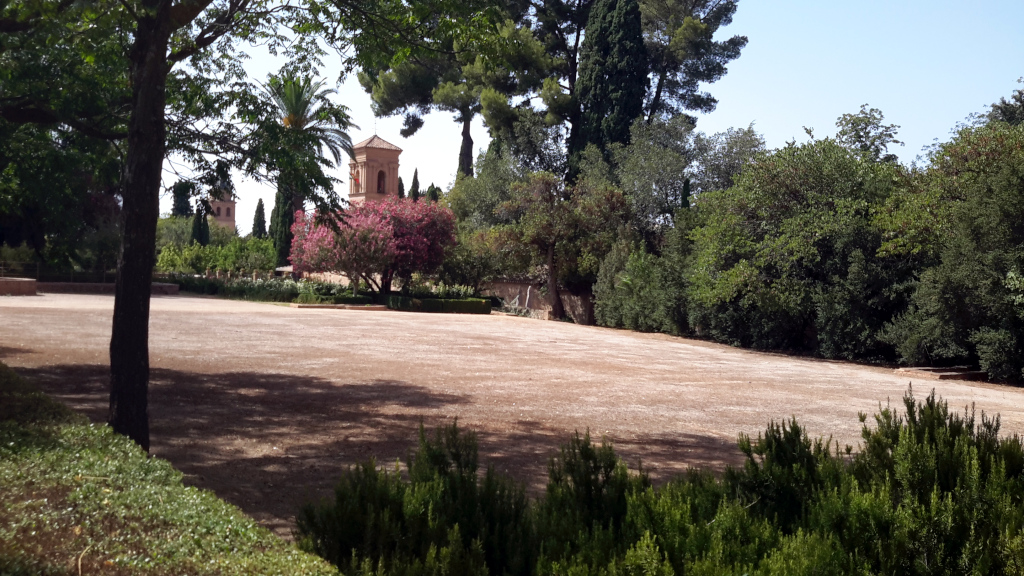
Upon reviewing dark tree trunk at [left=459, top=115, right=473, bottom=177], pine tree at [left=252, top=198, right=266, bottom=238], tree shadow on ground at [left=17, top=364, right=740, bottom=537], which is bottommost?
tree shadow on ground at [left=17, top=364, right=740, bottom=537]

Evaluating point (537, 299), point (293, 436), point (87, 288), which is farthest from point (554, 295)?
point (293, 436)

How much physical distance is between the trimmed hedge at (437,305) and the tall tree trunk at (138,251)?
28961mm

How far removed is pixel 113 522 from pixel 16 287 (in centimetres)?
3361

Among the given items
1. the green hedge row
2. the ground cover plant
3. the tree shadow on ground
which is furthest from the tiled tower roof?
the ground cover plant

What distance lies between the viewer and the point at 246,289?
133 feet

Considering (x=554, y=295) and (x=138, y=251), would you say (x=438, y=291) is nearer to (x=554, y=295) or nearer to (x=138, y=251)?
(x=554, y=295)

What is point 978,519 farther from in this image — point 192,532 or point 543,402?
point 543,402

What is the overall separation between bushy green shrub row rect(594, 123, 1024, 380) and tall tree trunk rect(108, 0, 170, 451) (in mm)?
16408

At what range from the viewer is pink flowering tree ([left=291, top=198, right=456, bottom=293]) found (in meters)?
36.1

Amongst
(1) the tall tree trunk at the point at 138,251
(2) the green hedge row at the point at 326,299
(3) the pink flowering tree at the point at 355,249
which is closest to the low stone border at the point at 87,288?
(2) the green hedge row at the point at 326,299

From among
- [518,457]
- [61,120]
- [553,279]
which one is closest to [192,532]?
[518,457]

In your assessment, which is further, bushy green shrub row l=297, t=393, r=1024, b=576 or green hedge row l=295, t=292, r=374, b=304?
green hedge row l=295, t=292, r=374, b=304

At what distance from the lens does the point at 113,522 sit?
3.20 meters

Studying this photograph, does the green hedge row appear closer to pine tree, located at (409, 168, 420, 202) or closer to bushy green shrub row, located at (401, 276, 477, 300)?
bushy green shrub row, located at (401, 276, 477, 300)
